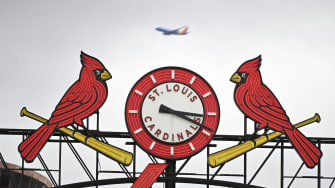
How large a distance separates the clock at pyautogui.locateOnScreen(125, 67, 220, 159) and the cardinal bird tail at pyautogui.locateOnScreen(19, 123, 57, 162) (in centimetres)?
272

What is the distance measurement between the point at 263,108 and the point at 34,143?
292 inches

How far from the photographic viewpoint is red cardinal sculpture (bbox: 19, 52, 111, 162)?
27.8m

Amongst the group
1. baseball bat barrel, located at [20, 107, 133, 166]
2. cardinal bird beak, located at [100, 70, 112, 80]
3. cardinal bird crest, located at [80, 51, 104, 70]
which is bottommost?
baseball bat barrel, located at [20, 107, 133, 166]

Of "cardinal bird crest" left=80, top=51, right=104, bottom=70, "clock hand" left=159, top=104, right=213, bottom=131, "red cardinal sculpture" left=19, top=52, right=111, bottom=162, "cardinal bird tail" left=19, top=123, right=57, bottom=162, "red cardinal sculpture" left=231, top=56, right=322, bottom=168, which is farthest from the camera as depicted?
"cardinal bird crest" left=80, top=51, right=104, bottom=70

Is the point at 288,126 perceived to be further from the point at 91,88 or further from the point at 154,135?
the point at 91,88

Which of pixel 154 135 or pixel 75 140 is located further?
pixel 75 140

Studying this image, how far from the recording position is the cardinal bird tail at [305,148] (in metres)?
28.0

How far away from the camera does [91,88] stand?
28.2 metres

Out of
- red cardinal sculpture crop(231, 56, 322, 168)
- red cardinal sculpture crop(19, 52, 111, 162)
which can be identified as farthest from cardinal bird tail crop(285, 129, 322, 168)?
red cardinal sculpture crop(19, 52, 111, 162)

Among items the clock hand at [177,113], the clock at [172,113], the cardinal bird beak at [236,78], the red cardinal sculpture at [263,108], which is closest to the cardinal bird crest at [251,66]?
the red cardinal sculpture at [263,108]

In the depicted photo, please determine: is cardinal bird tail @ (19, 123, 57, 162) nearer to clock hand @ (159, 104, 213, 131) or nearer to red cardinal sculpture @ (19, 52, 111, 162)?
red cardinal sculpture @ (19, 52, 111, 162)

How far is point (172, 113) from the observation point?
27328 millimetres

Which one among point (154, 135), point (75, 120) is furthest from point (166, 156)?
point (75, 120)

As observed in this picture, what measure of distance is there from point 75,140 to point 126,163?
2.68 meters
